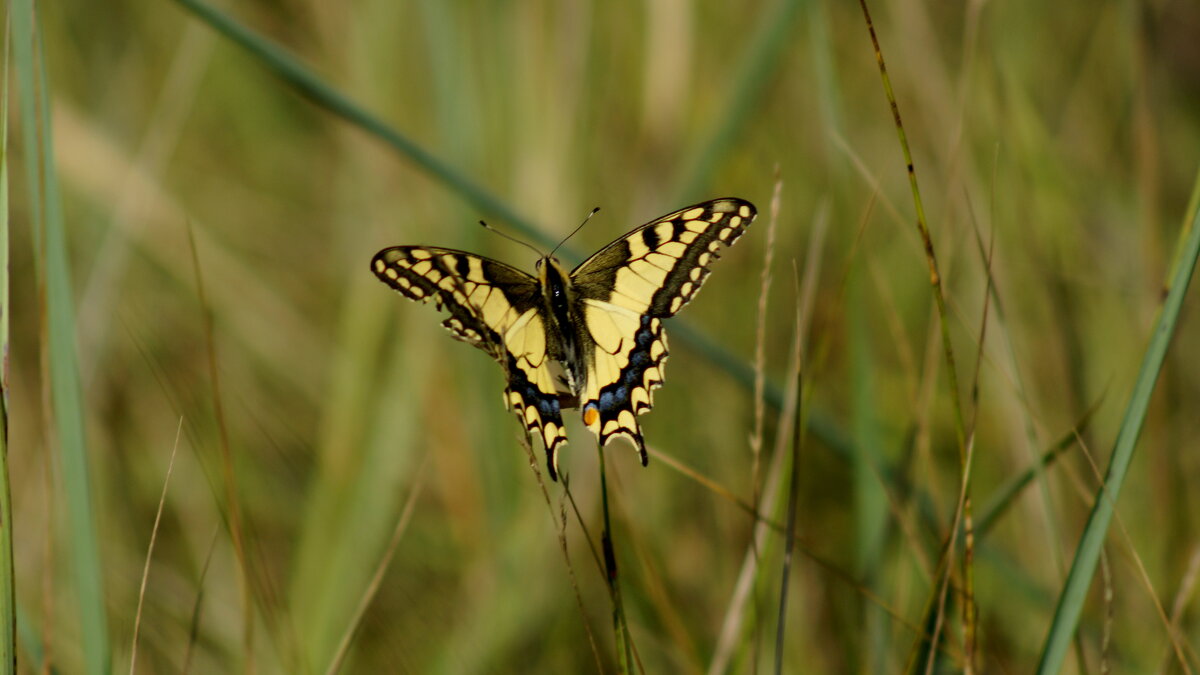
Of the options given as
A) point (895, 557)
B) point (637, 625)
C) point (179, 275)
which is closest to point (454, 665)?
point (637, 625)

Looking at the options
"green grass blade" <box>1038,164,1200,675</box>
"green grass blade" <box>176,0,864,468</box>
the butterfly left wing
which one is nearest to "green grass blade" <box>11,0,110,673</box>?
"green grass blade" <box>176,0,864,468</box>

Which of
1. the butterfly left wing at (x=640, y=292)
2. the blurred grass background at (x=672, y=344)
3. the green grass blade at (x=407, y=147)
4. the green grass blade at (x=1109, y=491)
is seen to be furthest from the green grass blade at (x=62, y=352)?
the green grass blade at (x=1109, y=491)

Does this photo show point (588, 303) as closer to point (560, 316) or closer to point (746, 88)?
point (560, 316)

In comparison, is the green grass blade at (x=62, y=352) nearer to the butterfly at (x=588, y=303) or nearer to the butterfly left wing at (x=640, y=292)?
the butterfly at (x=588, y=303)

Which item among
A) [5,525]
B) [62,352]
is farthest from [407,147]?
[5,525]

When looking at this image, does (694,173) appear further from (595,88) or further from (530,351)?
(595,88)

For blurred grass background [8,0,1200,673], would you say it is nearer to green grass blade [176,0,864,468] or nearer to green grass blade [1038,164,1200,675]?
green grass blade [176,0,864,468]
